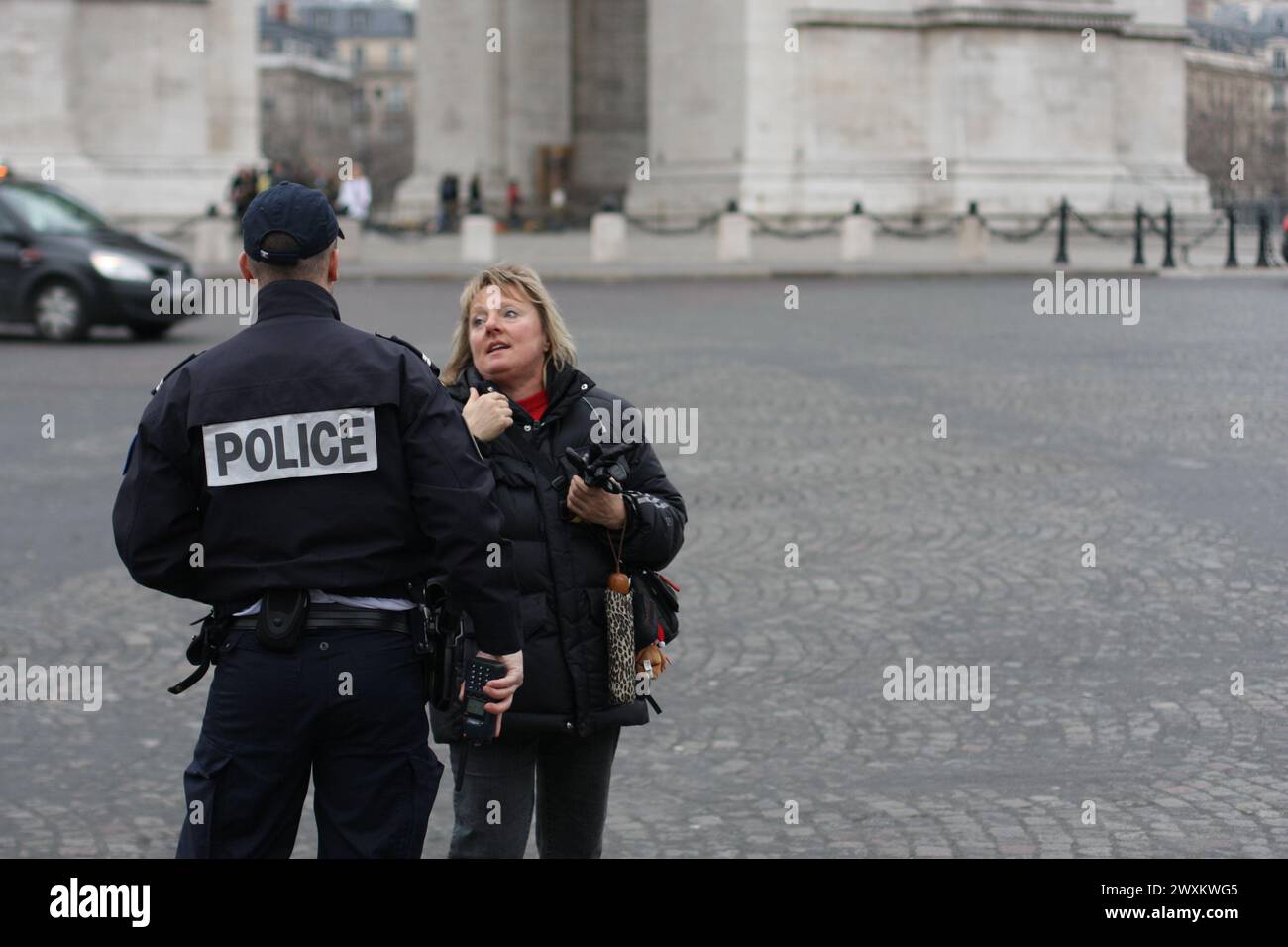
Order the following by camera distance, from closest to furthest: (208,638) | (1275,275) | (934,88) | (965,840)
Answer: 1. (208,638)
2. (965,840)
3. (1275,275)
4. (934,88)

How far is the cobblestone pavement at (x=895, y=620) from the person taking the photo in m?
5.64

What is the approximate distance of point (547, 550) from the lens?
4203 millimetres

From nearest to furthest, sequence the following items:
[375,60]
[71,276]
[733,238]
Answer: [71,276], [733,238], [375,60]

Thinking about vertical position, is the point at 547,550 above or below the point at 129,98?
below

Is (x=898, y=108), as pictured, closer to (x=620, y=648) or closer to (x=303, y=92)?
(x=620, y=648)

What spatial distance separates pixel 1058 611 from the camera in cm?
802

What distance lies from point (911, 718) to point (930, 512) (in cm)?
356

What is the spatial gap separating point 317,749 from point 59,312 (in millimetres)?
16486

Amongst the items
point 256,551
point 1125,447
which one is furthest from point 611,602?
point 1125,447

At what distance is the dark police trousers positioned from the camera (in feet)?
12.2

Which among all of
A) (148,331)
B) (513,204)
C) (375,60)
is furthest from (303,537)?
(375,60)

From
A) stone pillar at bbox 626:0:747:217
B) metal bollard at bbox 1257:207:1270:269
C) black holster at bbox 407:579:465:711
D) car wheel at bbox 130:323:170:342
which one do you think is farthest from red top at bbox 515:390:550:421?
stone pillar at bbox 626:0:747:217
